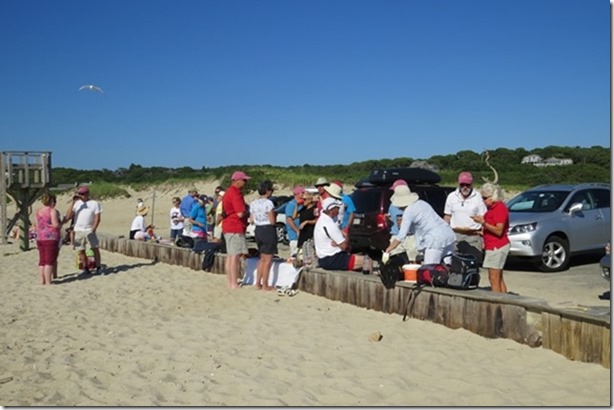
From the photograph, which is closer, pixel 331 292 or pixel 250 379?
pixel 250 379

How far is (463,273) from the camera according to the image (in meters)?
7.36

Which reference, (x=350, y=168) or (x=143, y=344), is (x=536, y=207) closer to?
(x=143, y=344)

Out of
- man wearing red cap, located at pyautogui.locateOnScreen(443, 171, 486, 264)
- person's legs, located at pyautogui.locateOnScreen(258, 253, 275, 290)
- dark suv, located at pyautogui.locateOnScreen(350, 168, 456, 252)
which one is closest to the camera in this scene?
man wearing red cap, located at pyautogui.locateOnScreen(443, 171, 486, 264)

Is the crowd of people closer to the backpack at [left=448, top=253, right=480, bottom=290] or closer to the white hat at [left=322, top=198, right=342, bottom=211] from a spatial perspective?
the white hat at [left=322, top=198, right=342, bottom=211]

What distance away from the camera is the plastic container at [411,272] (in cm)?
805

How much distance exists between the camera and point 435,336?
23.0 feet

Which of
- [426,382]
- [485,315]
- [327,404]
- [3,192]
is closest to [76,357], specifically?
[327,404]

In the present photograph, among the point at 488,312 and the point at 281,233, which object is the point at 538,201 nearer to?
the point at 488,312

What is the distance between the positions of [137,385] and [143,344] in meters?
1.43

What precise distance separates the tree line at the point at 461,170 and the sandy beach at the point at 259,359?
79.7 ft

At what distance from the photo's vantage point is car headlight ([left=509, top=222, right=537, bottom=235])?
11.8 meters

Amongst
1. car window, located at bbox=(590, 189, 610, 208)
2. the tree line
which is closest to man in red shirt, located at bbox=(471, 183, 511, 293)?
car window, located at bbox=(590, 189, 610, 208)

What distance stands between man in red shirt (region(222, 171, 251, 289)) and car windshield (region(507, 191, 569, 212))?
6.09m

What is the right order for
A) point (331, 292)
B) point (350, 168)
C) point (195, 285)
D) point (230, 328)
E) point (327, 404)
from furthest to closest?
point (350, 168), point (195, 285), point (331, 292), point (230, 328), point (327, 404)
